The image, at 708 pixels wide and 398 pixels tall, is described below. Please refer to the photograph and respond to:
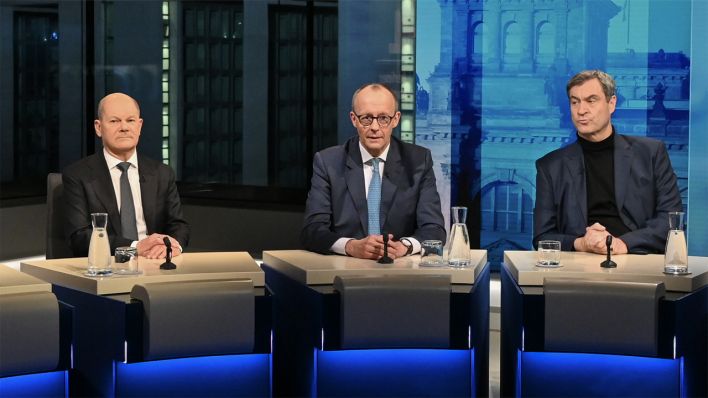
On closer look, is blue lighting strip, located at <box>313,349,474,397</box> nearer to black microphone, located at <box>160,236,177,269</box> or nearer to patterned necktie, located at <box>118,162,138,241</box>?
black microphone, located at <box>160,236,177,269</box>

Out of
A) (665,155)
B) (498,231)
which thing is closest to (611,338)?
(665,155)

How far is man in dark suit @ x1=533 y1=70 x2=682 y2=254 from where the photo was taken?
4.04m

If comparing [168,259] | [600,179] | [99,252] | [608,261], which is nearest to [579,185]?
[600,179]

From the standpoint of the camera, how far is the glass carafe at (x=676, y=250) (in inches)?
133

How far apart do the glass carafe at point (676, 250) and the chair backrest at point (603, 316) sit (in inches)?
7.5

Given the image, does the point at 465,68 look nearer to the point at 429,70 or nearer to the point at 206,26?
the point at 429,70

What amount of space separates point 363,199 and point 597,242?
89 centimetres

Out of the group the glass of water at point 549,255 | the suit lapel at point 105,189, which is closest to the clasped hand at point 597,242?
the glass of water at point 549,255

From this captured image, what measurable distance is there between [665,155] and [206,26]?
3.80m

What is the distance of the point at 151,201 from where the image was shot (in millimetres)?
4090

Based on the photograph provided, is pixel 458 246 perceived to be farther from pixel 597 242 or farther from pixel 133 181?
pixel 133 181

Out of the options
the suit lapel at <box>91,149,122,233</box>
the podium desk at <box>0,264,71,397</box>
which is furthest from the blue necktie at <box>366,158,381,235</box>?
the podium desk at <box>0,264,71,397</box>

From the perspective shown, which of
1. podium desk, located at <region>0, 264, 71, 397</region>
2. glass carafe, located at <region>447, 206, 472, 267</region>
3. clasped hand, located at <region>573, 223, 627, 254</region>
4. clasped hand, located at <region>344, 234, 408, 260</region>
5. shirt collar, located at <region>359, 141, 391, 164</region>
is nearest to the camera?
podium desk, located at <region>0, 264, 71, 397</region>

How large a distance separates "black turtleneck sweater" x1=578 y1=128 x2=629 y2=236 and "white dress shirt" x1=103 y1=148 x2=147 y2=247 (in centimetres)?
177
